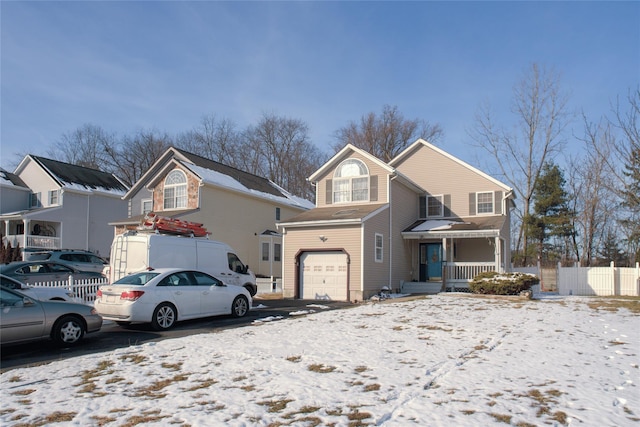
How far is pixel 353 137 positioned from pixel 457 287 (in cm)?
3112

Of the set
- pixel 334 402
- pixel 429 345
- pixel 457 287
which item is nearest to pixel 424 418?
pixel 334 402

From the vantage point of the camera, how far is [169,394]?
615cm

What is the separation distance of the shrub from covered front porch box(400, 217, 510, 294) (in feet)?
3.19

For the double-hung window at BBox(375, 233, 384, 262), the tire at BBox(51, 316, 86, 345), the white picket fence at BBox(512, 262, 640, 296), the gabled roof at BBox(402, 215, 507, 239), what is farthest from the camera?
the white picket fence at BBox(512, 262, 640, 296)

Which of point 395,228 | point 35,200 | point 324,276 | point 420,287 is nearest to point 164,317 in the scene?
point 324,276

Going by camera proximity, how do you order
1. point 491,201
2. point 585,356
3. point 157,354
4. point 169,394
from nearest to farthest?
point 169,394 < point 585,356 < point 157,354 < point 491,201

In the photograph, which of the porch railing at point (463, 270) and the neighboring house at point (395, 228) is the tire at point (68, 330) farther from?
the porch railing at point (463, 270)

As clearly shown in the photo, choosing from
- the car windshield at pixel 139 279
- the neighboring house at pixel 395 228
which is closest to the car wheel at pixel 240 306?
the car windshield at pixel 139 279

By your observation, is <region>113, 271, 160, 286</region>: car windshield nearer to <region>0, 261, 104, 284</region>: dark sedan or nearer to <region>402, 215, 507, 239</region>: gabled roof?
<region>0, 261, 104, 284</region>: dark sedan

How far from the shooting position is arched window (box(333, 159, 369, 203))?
22719mm

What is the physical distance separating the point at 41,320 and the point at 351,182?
15741 millimetres

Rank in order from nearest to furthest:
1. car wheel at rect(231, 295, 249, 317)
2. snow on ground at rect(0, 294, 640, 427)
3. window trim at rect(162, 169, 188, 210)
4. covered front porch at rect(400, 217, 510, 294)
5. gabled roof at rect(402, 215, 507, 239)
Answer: snow on ground at rect(0, 294, 640, 427) → car wheel at rect(231, 295, 249, 317) → gabled roof at rect(402, 215, 507, 239) → covered front porch at rect(400, 217, 510, 294) → window trim at rect(162, 169, 188, 210)

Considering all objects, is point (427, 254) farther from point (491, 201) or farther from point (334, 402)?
point (334, 402)

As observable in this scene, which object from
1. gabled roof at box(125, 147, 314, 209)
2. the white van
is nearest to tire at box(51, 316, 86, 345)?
the white van
